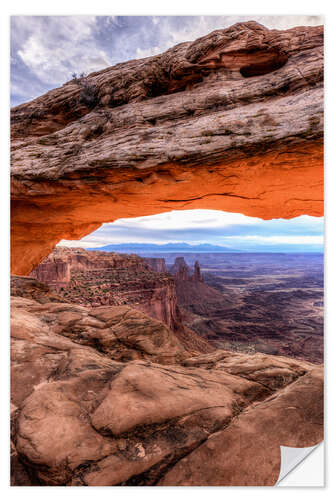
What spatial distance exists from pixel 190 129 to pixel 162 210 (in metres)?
3.41

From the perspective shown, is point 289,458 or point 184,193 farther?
point 184,193

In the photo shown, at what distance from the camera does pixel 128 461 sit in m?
Result: 2.54

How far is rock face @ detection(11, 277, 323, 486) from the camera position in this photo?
2.53 metres

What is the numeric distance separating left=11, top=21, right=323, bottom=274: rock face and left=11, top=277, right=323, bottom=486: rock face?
3885 millimetres

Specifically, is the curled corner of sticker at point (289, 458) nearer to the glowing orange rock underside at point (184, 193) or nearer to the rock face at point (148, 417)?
the rock face at point (148, 417)

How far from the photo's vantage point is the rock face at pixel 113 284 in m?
24.8

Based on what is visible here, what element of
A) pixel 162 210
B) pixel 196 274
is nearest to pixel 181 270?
pixel 196 274

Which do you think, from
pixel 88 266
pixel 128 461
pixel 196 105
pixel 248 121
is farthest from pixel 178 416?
pixel 88 266

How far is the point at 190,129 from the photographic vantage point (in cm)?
470

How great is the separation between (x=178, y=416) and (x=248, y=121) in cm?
505

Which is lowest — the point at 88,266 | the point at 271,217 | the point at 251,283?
the point at 251,283

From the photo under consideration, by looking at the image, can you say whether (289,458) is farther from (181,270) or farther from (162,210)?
(181,270)
